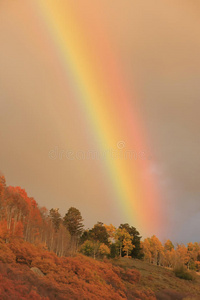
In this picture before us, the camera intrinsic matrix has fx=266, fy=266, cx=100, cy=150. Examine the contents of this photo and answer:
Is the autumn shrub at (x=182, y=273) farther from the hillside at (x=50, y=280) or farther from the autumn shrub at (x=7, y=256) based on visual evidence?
the autumn shrub at (x=7, y=256)

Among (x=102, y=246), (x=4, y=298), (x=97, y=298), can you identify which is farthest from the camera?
(x=102, y=246)

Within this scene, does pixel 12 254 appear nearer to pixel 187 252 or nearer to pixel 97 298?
pixel 97 298

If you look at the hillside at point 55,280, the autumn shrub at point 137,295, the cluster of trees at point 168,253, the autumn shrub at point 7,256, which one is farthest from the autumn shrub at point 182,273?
the autumn shrub at point 7,256

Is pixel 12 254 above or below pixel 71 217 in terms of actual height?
below

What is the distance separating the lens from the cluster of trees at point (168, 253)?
100m

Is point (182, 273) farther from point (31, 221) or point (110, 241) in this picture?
point (31, 221)

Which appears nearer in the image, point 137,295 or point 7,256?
point 7,256

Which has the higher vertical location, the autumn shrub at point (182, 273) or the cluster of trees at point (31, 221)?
the cluster of trees at point (31, 221)

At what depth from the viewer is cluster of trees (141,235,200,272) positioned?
100 meters

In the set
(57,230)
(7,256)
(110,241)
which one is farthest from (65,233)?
(7,256)

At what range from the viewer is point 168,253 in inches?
4090

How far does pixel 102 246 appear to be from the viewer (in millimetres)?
62906

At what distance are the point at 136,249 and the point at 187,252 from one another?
41.6 metres

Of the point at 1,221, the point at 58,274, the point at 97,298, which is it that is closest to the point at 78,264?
the point at 58,274
